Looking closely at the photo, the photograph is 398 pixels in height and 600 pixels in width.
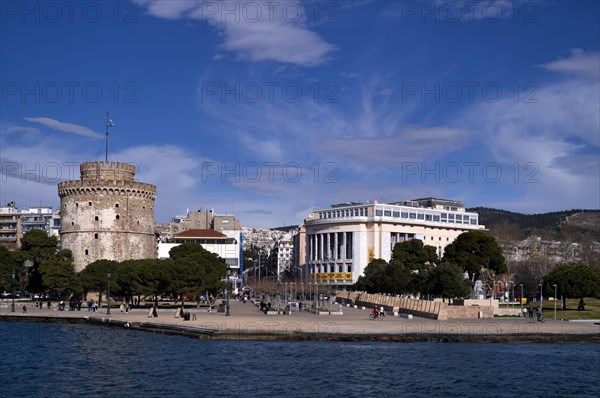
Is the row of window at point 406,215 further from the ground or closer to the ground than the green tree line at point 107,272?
further from the ground

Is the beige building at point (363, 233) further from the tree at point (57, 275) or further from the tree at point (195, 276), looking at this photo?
the tree at point (57, 275)

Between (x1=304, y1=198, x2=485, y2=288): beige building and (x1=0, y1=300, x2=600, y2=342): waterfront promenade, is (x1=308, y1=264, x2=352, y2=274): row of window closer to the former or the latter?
(x1=304, y1=198, x2=485, y2=288): beige building

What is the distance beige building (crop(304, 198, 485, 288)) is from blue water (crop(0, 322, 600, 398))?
90.9 m

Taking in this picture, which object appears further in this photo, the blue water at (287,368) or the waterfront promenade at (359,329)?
the waterfront promenade at (359,329)

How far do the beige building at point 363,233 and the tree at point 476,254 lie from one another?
3923 centimetres

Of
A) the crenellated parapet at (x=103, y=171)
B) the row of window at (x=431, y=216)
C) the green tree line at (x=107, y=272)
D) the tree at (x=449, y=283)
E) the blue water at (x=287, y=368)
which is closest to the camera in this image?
the blue water at (x=287, y=368)

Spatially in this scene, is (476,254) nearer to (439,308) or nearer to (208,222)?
(439,308)

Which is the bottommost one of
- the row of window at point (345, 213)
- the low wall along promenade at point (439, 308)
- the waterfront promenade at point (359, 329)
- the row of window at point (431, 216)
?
the waterfront promenade at point (359, 329)

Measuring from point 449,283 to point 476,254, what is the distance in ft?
74.8

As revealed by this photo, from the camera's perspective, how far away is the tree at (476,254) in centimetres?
9462

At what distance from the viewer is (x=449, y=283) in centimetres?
7425

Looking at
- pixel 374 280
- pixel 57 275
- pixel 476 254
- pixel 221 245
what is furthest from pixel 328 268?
pixel 57 275

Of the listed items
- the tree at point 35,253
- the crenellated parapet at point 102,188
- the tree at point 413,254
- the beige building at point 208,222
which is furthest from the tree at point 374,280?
the beige building at point 208,222

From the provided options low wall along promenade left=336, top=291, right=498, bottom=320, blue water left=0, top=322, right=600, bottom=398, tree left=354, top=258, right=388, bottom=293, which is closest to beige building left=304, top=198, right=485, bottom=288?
tree left=354, top=258, right=388, bottom=293
